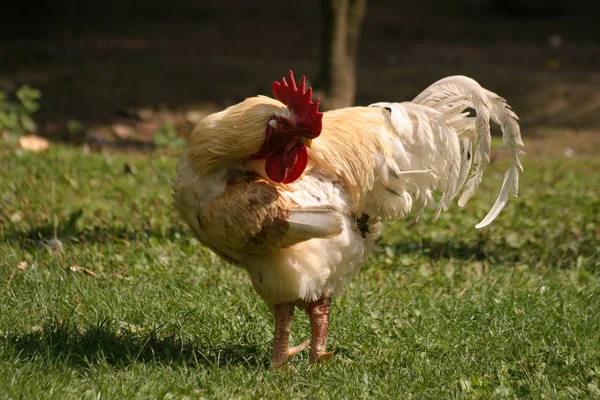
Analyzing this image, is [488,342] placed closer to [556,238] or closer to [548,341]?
[548,341]

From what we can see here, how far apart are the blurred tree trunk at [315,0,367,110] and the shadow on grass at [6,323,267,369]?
7.11 meters

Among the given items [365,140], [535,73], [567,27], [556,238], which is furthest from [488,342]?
[567,27]

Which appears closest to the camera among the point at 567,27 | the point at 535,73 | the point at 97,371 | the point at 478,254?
the point at 97,371

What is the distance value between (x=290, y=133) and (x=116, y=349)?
147 cm

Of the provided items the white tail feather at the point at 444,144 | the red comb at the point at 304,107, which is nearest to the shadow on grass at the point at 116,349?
the white tail feather at the point at 444,144

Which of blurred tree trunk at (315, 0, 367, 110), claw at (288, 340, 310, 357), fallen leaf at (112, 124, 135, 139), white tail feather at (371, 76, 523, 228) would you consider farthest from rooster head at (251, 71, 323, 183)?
fallen leaf at (112, 124, 135, 139)

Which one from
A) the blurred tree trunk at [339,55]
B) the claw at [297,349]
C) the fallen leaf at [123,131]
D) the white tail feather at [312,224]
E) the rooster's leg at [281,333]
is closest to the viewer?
the white tail feather at [312,224]

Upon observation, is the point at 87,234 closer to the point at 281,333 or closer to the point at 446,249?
the point at 281,333

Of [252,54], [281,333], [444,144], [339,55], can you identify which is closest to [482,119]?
[444,144]

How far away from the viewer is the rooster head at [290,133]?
3.99 m

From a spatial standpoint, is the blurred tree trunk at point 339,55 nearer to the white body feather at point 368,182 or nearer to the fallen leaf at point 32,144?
the fallen leaf at point 32,144

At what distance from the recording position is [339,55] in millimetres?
11312

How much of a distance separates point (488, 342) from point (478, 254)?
6.22ft

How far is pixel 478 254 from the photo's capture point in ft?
21.2
